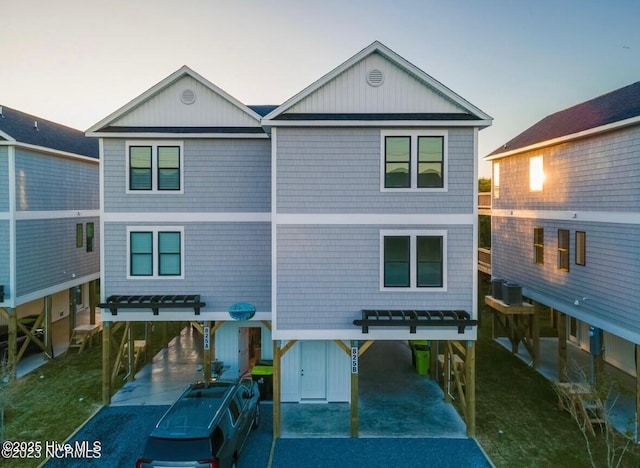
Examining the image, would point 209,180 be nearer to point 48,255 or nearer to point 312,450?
point 312,450

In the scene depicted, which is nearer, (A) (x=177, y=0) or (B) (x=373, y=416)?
(B) (x=373, y=416)

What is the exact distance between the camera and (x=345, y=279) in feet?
33.9

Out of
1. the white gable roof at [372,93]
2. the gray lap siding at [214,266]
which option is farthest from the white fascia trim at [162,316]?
the white gable roof at [372,93]

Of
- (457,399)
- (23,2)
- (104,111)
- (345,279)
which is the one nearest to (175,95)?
(345,279)

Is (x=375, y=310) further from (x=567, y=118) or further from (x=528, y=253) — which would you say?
(x=567, y=118)

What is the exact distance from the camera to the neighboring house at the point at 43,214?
13.9 metres

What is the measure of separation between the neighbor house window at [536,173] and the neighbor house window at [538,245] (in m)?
1.59

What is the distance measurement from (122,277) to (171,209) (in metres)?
2.60

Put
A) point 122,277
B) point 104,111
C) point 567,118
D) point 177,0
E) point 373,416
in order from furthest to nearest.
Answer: point 104,111, point 177,0, point 567,118, point 122,277, point 373,416

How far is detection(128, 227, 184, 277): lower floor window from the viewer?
479 inches

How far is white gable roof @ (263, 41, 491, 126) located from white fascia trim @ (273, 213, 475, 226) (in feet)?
8.95

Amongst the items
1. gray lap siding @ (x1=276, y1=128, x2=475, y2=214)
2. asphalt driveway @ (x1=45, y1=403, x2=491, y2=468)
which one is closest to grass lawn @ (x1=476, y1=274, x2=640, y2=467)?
asphalt driveway @ (x1=45, y1=403, x2=491, y2=468)

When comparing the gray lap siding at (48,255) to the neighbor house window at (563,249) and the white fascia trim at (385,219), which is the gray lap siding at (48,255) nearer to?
the white fascia trim at (385,219)

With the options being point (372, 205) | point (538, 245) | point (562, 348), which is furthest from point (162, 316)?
point (538, 245)
